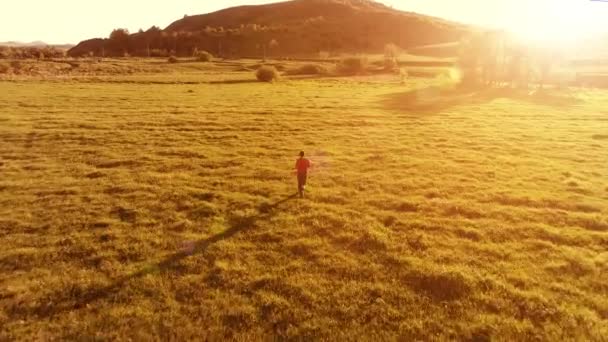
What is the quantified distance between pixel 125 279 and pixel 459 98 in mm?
43829

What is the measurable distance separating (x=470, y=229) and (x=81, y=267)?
11674mm

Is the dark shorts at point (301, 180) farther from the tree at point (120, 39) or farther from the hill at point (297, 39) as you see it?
the tree at point (120, 39)

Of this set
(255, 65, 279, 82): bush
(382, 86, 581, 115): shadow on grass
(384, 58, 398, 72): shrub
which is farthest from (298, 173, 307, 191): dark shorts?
(384, 58, 398, 72): shrub

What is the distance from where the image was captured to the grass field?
8.50 metres

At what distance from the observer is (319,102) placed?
4081cm

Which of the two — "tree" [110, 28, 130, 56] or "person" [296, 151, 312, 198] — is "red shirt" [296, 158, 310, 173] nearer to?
"person" [296, 151, 312, 198]

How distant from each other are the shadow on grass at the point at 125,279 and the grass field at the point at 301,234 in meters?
0.05

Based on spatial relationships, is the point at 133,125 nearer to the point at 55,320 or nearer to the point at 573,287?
the point at 55,320

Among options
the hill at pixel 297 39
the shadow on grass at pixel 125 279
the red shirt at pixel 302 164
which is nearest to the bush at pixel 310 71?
the hill at pixel 297 39

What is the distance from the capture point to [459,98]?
4553cm

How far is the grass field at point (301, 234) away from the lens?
850 centimetres

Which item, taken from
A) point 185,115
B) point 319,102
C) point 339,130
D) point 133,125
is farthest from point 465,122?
point 133,125

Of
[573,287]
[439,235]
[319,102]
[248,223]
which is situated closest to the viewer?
[573,287]

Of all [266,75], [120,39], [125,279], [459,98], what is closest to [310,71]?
[266,75]
